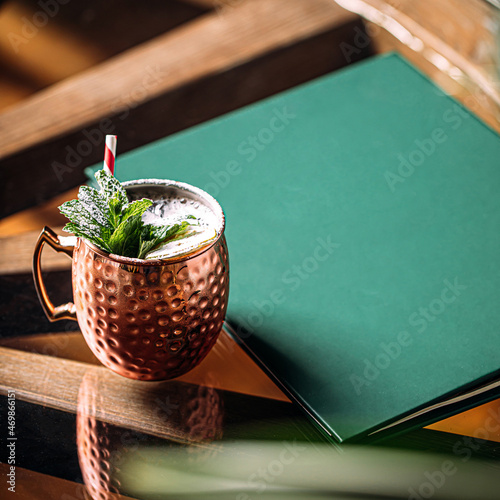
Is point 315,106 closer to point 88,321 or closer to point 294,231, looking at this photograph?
point 294,231

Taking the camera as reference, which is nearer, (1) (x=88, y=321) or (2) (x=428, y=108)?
(1) (x=88, y=321)

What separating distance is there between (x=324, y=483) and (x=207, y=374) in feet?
0.51

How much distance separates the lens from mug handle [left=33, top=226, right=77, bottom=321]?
552mm

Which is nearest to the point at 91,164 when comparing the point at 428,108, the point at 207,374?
the point at 207,374

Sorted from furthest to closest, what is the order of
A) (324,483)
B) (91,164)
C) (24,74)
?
(24,74) < (91,164) < (324,483)

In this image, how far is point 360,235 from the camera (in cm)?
75

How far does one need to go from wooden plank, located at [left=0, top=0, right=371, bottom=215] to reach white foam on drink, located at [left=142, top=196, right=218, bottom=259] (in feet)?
0.97

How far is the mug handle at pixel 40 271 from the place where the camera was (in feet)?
1.81

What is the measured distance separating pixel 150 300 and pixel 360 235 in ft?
1.09

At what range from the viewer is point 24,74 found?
3.28 feet

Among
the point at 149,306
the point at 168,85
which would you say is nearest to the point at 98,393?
the point at 149,306

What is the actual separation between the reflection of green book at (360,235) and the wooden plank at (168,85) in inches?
1.9

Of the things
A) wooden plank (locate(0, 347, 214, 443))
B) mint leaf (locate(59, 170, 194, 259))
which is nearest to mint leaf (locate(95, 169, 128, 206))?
mint leaf (locate(59, 170, 194, 259))

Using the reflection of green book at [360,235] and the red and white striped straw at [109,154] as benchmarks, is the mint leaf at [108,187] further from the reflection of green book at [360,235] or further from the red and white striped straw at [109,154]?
the reflection of green book at [360,235]
